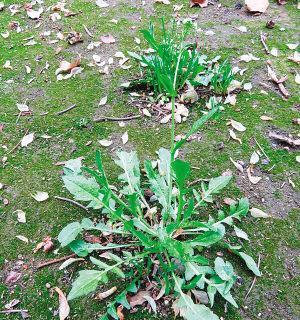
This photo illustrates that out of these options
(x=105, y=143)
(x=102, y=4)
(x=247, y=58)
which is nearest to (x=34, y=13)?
(x=102, y=4)

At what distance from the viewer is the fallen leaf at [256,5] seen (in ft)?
11.0

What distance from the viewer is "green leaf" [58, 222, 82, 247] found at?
174 cm

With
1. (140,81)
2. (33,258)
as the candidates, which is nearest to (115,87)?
(140,81)

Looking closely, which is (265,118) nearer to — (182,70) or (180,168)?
(182,70)

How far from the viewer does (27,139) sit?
2.42m

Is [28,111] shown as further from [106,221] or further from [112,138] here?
[106,221]

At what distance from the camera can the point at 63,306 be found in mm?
1655

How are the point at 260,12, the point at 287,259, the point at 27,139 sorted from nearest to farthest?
the point at 287,259 → the point at 27,139 → the point at 260,12

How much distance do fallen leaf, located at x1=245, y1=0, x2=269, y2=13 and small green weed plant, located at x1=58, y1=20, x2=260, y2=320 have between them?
2.02 m

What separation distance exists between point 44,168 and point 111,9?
1.94 meters

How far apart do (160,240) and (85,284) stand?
0.34 metres

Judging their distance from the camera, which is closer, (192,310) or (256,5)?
(192,310)

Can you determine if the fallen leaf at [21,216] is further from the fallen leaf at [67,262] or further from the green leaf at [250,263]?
the green leaf at [250,263]

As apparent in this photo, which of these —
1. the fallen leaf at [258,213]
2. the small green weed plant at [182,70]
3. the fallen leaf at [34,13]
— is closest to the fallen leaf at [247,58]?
the small green weed plant at [182,70]
